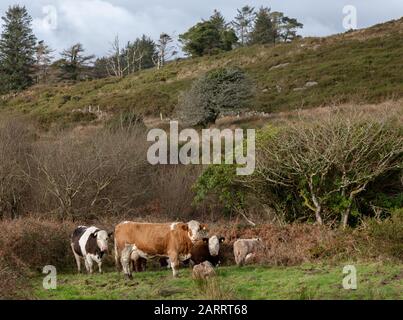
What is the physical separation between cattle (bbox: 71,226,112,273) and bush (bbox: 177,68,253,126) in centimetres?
2326

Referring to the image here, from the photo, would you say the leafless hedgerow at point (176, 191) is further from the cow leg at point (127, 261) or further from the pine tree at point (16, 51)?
the pine tree at point (16, 51)

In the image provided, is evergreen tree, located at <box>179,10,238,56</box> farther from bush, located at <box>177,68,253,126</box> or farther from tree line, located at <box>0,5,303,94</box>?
bush, located at <box>177,68,253,126</box>

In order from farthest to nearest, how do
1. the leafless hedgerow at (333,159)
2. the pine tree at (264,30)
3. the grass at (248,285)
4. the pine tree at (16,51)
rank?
1. the pine tree at (264,30)
2. the pine tree at (16,51)
3. the leafless hedgerow at (333,159)
4. the grass at (248,285)

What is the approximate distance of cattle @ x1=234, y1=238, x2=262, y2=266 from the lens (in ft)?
43.6

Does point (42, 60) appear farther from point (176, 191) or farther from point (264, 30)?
point (176, 191)

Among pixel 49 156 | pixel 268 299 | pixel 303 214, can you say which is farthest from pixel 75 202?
pixel 268 299

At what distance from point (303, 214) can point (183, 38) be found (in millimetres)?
57576

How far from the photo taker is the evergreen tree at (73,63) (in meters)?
71.5

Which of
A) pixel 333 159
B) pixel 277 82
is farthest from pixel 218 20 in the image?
pixel 333 159

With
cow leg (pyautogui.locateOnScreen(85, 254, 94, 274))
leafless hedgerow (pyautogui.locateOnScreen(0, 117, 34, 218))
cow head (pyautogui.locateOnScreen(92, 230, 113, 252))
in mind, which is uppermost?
leafless hedgerow (pyautogui.locateOnScreen(0, 117, 34, 218))

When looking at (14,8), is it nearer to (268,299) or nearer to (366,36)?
(366,36)

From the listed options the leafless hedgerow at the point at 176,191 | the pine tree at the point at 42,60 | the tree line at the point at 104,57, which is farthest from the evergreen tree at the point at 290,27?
the leafless hedgerow at the point at 176,191

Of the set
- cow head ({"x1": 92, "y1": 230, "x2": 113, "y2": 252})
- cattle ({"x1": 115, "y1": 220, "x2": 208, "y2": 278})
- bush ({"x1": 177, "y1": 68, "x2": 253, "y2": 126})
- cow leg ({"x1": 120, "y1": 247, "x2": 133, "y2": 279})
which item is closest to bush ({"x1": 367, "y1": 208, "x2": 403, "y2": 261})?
cattle ({"x1": 115, "y1": 220, "x2": 208, "y2": 278})

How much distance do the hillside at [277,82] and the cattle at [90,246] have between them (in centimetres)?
2157
